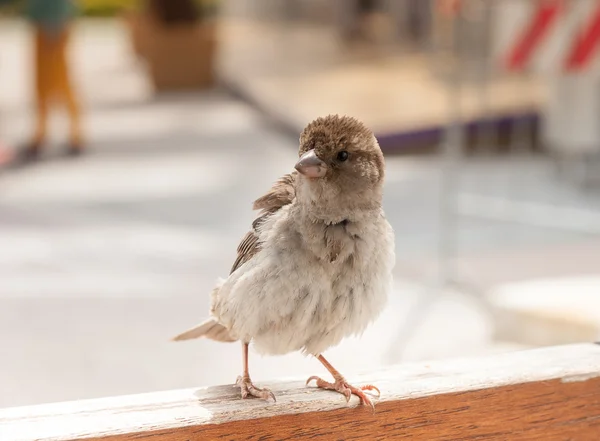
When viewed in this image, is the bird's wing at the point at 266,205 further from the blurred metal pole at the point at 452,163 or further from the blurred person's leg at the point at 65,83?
the blurred person's leg at the point at 65,83

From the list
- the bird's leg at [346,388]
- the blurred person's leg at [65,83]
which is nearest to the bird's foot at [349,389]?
the bird's leg at [346,388]

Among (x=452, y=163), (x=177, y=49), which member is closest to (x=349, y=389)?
(x=452, y=163)

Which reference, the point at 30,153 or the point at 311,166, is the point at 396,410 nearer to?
the point at 311,166

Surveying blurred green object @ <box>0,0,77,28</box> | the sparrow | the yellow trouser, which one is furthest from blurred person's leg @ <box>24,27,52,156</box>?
the sparrow

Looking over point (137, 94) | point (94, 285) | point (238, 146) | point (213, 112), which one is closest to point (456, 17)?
point (94, 285)

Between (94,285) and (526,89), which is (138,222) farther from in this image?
(526,89)

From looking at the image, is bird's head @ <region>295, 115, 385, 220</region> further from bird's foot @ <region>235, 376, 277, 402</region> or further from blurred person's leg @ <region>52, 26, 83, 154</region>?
blurred person's leg @ <region>52, 26, 83, 154</region>
